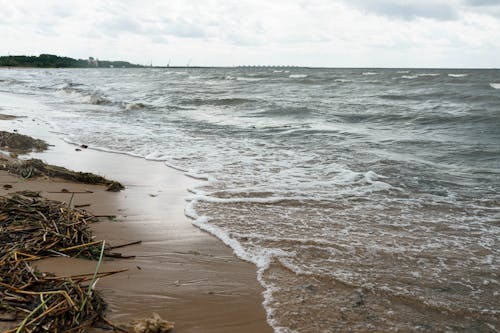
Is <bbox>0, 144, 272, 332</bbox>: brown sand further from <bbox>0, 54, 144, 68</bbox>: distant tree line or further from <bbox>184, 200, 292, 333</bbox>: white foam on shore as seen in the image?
<bbox>0, 54, 144, 68</bbox>: distant tree line

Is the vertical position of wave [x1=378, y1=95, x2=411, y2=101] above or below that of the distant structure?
below

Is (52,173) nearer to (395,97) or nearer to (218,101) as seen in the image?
(218,101)

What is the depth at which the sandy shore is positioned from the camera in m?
2.69

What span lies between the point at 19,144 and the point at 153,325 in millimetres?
6702

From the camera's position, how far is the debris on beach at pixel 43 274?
2398 mm

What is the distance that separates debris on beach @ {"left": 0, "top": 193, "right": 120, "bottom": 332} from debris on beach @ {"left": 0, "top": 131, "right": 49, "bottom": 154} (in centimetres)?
418

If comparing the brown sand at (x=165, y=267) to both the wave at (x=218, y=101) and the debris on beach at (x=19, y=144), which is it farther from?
the wave at (x=218, y=101)

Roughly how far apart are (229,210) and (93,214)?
1.45m

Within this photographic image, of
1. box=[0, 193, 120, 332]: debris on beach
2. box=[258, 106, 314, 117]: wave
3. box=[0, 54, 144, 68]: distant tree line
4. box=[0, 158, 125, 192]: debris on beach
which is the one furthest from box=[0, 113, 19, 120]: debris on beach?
box=[0, 54, 144, 68]: distant tree line

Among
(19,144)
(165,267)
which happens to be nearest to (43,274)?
(165,267)

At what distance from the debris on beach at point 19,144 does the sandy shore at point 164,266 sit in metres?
2.47

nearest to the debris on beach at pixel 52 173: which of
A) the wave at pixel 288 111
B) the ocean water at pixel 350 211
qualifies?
the ocean water at pixel 350 211

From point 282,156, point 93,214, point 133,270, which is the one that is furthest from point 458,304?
point 282,156

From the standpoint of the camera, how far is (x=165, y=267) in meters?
3.35
